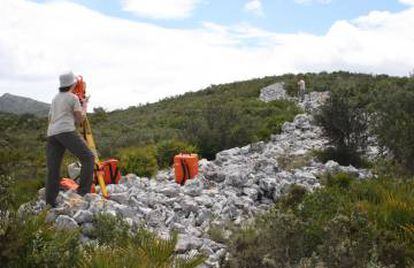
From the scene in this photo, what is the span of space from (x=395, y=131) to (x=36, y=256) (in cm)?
813

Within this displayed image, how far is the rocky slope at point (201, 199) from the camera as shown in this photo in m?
7.41

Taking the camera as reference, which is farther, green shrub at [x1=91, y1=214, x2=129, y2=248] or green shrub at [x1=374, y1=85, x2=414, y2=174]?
green shrub at [x1=374, y1=85, x2=414, y2=174]

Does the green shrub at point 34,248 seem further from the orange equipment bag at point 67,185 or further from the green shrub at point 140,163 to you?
the green shrub at point 140,163

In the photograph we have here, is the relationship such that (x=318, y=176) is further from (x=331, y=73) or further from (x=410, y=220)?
(x=331, y=73)

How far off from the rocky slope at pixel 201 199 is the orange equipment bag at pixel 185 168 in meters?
0.19

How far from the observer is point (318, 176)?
11180 mm

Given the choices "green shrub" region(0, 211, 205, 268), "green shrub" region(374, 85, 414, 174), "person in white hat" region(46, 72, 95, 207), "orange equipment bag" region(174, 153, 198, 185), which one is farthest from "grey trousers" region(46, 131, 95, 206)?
"green shrub" region(374, 85, 414, 174)

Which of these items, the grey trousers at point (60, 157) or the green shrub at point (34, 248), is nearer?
the green shrub at point (34, 248)

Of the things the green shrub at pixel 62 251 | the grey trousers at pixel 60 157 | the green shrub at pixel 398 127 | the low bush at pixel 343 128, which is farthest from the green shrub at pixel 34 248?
the low bush at pixel 343 128

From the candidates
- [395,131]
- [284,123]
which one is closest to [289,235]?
→ [395,131]

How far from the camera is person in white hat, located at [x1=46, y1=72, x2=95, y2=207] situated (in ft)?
28.6

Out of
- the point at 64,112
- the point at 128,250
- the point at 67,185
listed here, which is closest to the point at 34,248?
the point at 128,250

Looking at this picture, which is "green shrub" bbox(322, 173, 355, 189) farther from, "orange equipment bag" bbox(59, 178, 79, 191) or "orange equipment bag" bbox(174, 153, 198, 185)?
"orange equipment bag" bbox(59, 178, 79, 191)

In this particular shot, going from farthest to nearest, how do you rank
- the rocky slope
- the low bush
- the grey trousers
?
the low bush, the grey trousers, the rocky slope
